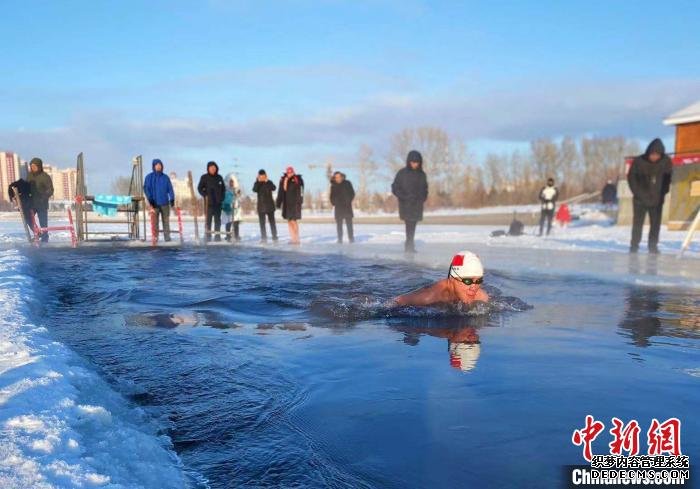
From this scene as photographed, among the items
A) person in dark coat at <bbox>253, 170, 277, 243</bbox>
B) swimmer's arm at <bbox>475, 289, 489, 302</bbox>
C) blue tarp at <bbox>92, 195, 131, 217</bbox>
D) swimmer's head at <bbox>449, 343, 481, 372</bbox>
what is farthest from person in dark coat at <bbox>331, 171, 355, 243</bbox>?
swimmer's head at <bbox>449, 343, 481, 372</bbox>

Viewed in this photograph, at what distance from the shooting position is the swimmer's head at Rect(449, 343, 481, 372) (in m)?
3.94

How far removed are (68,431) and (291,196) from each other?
12.2m

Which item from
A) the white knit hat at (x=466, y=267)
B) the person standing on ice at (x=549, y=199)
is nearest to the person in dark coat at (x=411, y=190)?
the white knit hat at (x=466, y=267)

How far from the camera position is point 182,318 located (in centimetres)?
581

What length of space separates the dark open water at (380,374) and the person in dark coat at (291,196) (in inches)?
264

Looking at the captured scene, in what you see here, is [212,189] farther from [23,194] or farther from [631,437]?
[631,437]

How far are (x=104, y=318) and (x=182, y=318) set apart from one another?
0.79 metres

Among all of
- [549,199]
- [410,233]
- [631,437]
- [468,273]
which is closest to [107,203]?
[410,233]

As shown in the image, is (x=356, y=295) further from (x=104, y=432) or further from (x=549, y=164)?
(x=549, y=164)

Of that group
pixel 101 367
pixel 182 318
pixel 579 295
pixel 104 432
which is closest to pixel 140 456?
pixel 104 432

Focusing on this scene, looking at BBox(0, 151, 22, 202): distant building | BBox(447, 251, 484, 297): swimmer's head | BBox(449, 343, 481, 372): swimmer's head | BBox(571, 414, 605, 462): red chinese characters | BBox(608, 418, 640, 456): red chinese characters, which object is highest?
BBox(0, 151, 22, 202): distant building

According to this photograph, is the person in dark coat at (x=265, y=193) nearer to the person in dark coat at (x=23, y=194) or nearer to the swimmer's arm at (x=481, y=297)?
the person in dark coat at (x=23, y=194)

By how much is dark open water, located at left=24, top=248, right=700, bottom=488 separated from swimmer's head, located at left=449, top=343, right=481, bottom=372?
0.05 ft

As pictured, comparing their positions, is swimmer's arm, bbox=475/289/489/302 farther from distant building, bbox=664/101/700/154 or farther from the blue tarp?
distant building, bbox=664/101/700/154
